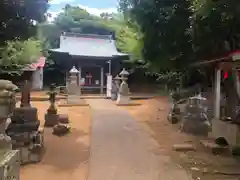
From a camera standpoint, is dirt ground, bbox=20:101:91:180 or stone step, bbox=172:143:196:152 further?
stone step, bbox=172:143:196:152

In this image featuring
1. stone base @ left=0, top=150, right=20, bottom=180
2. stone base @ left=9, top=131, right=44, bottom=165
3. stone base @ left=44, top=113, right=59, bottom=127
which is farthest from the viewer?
stone base @ left=44, top=113, right=59, bottom=127

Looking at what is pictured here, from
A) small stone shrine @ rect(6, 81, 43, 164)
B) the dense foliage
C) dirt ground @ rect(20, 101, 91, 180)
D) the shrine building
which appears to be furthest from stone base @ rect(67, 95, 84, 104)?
small stone shrine @ rect(6, 81, 43, 164)

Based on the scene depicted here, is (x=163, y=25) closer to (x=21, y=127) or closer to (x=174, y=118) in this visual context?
(x=174, y=118)

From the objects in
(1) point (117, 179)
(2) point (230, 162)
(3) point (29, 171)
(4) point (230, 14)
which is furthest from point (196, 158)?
(3) point (29, 171)

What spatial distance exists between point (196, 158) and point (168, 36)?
16.2 ft

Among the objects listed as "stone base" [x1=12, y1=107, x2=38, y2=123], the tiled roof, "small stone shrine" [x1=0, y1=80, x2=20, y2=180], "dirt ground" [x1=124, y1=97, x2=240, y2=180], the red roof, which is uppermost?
the tiled roof

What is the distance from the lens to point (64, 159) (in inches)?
291

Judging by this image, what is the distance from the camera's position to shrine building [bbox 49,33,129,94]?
26.3 metres

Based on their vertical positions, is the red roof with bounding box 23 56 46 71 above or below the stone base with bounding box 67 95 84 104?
above

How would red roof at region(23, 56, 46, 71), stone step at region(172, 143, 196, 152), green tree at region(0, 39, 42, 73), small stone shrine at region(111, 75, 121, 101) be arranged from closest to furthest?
1. stone step at region(172, 143, 196, 152)
2. green tree at region(0, 39, 42, 73)
3. small stone shrine at region(111, 75, 121, 101)
4. red roof at region(23, 56, 46, 71)

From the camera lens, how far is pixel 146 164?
6754 millimetres

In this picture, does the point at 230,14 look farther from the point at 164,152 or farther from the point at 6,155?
the point at 6,155

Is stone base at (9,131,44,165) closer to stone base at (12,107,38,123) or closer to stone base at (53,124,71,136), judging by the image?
stone base at (12,107,38,123)

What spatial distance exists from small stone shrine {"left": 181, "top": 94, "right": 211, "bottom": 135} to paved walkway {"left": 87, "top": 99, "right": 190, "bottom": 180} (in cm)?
154
